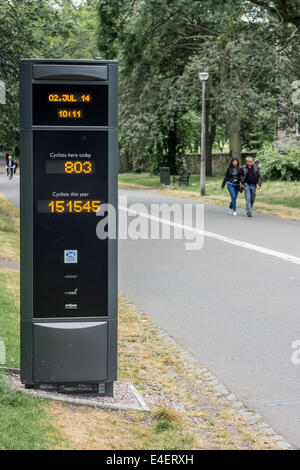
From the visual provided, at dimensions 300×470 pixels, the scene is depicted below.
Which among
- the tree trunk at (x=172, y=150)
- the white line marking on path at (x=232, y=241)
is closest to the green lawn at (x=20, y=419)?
the white line marking on path at (x=232, y=241)

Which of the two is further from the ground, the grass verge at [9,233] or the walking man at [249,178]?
the walking man at [249,178]

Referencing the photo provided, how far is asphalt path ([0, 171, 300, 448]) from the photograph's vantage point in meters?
6.52

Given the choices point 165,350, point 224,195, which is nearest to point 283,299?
point 165,350

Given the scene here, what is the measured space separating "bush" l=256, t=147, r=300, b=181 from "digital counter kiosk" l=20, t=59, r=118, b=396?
3385 cm

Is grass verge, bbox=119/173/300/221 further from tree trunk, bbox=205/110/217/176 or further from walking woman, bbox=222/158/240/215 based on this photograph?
tree trunk, bbox=205/110/217/176

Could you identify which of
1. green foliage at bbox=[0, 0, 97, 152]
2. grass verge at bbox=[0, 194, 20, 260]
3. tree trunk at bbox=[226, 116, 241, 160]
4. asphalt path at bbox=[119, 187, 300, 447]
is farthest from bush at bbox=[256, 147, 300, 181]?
asphalt path at bbox=[119, 187, 300, 447]

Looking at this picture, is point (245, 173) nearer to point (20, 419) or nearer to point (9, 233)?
point (9, 233)

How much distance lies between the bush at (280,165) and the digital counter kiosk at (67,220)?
33.8 m

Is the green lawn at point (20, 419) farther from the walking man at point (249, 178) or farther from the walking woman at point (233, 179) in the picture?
the walking woman at point (233, 179)

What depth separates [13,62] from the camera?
66.1ft

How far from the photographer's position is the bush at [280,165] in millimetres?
38787

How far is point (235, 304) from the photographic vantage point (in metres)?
9.89
